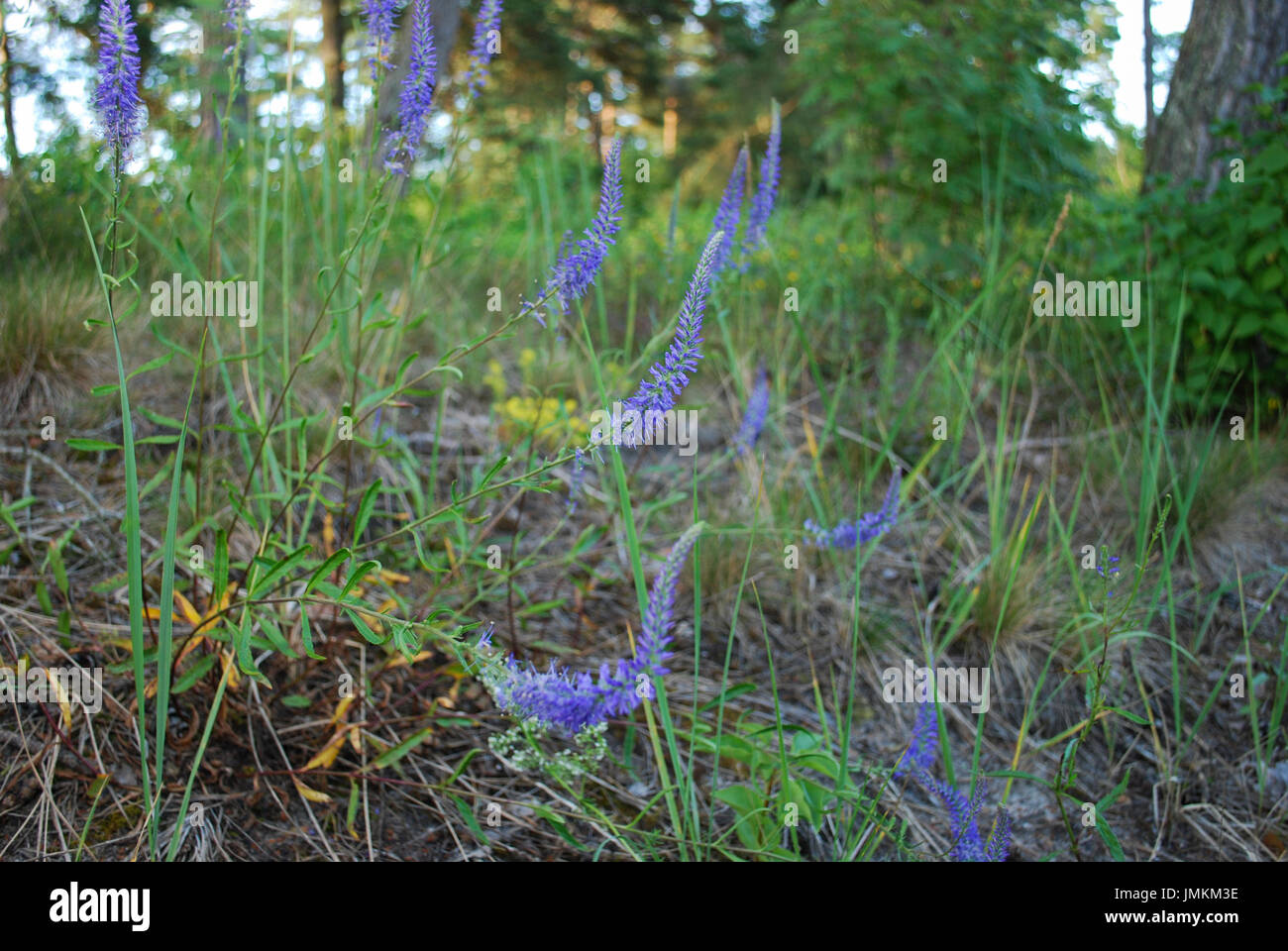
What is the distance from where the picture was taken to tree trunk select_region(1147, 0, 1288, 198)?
3.69m

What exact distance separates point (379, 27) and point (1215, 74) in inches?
143

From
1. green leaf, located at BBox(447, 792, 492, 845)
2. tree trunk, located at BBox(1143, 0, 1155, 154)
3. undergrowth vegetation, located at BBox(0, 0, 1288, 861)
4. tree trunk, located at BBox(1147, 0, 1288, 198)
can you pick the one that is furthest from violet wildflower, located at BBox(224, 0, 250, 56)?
tree trunk, located at BBox(1143, 0, 1155, 154)

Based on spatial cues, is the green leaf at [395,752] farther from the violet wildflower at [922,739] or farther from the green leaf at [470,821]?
the violet wildflower at [922,739]

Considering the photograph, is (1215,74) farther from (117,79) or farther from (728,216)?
(117,79)

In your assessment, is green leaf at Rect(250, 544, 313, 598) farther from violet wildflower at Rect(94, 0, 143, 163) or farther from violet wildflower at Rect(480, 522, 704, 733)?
violet wildflower at Rect(94, 0, 143, 163)

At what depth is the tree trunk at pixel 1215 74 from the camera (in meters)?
3.69

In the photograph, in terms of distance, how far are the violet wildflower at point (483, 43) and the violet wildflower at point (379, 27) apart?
152 mm

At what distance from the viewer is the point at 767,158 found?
7.11 ft

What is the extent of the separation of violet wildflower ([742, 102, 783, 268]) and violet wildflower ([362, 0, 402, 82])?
2.84 feet

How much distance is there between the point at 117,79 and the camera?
1.43 meters

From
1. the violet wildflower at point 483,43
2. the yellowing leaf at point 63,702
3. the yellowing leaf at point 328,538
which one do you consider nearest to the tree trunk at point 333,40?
the yellowing leaf at point 328,538
